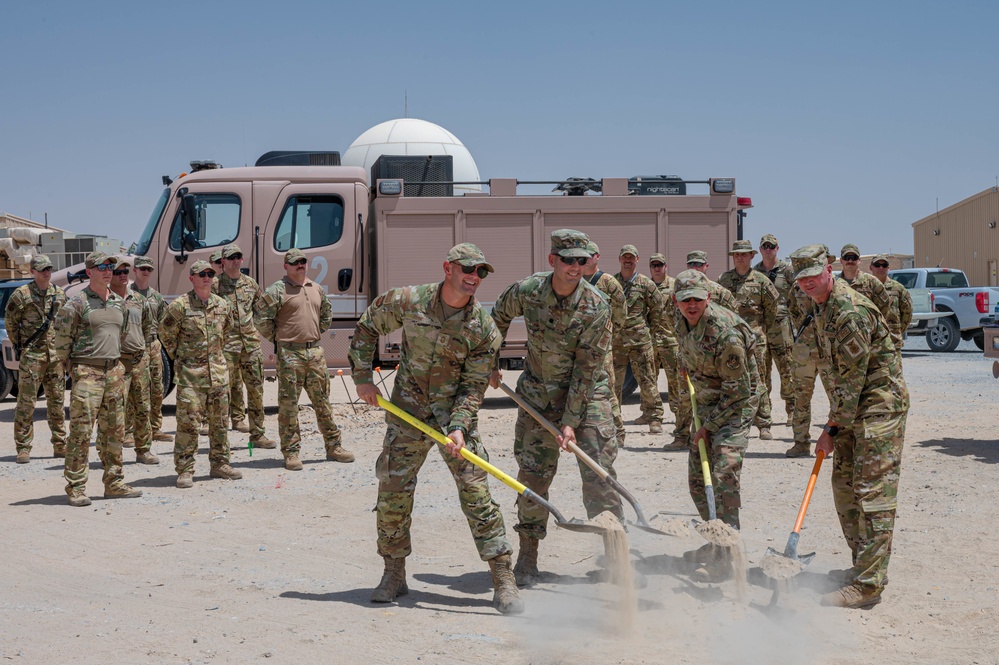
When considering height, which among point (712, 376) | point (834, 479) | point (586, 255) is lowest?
point (834, 479)

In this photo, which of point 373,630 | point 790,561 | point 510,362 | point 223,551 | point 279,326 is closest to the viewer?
point 373,630

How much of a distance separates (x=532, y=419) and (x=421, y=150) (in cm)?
1255

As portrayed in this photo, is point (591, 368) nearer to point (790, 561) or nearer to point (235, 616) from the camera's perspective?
point (790, 561)

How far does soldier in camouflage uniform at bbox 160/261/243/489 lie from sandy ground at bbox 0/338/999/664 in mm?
292

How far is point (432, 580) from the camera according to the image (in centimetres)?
604

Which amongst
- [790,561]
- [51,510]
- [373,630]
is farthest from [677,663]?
[51,510]

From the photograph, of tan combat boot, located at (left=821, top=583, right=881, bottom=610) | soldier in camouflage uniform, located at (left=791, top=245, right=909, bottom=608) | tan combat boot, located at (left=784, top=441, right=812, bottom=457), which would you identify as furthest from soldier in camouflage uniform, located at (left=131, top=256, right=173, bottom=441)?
tan combat boot, located at (left=821, top=583, right=881, bottom=610)

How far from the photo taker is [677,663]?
459 cm


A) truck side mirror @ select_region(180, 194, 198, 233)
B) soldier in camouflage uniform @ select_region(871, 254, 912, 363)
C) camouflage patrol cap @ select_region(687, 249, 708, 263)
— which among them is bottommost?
soldier in camouflage uniform @ select_region(871, 254, 912, 363)

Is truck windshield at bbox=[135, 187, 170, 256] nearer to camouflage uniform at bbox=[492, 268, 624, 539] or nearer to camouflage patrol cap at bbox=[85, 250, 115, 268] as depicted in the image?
camouflage patrol cap at bbox=[85, 250, 115, 268]

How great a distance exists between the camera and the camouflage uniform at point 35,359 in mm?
10516

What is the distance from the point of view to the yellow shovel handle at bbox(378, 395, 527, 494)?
5.19 meters

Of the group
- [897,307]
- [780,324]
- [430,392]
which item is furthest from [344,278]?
[430,392]

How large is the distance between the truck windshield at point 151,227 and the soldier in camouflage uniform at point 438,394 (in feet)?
26.9
